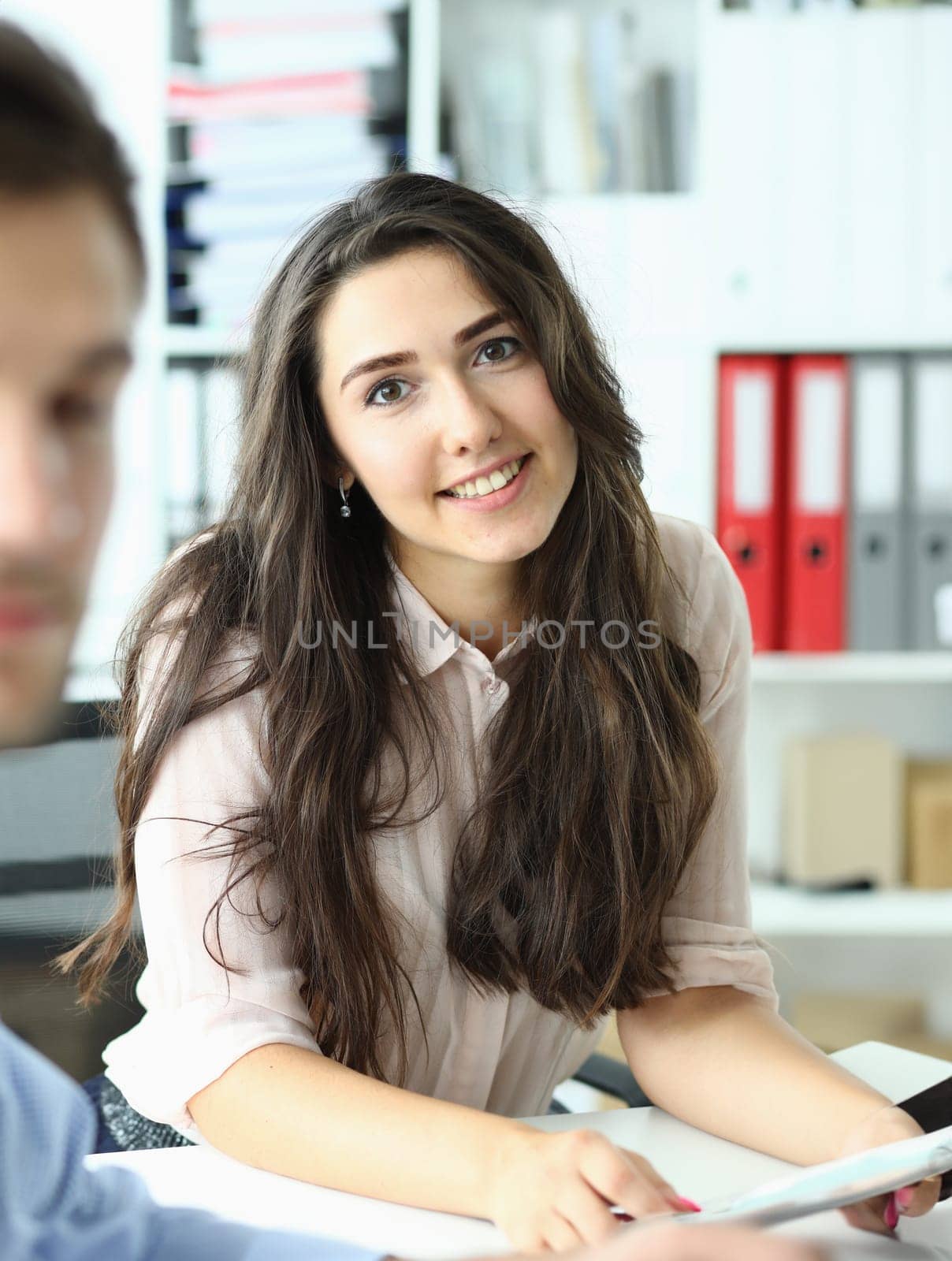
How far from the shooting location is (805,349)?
1476 millimetres

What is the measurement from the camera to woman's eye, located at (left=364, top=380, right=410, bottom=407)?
0.74m

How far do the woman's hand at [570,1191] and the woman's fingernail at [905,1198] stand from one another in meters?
0.09

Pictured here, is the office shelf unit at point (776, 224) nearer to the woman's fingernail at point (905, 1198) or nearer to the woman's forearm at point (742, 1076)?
the woman's forearm at point (742, 1076)

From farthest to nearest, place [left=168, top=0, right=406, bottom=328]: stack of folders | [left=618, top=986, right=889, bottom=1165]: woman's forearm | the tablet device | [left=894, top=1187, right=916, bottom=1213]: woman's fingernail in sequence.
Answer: [left=168, top=0, right=406, bottom=328]: stack of folders
[left=618, top=986, right=889, bottom=1165]: woman's forearm
[left=894, top=1187, right=916, bottom=1213]: woman's fingernail
the tablet device

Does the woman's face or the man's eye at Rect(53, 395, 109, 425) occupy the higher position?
the woman's face

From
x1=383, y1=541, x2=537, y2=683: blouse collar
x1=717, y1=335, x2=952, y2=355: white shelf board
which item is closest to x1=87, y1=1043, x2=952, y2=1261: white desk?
x1=383, y1=541, x2=537, y2=683: blouse collar

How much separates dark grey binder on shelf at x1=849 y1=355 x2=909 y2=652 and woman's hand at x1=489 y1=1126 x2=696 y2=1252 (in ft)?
3.43

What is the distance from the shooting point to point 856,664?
4.91 feet

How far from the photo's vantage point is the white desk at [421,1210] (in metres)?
0.53

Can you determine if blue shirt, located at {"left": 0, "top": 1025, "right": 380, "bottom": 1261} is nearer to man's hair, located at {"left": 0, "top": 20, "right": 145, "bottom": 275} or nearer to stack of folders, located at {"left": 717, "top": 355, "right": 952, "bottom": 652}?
man's hair, located at {"left": 0, "top": 20, "right": 145, "bottom": 275}

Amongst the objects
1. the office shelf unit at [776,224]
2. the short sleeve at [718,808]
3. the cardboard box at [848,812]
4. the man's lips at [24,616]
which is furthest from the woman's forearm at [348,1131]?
the cardboard box at [848,812]

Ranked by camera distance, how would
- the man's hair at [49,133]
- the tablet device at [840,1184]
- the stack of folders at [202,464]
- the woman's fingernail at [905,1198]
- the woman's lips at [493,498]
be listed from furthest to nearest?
the stack of folders at [202,464], the woman's lips at [493,498], the woman's fingernail at [905,1198], the tablet device at [840,1184], the man's hair at [49,133]

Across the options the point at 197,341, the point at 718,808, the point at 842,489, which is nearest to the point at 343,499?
the point at 718,808

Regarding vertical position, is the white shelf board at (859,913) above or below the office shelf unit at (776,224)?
below
